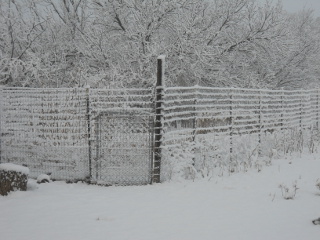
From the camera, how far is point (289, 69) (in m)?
Answer: 22.5

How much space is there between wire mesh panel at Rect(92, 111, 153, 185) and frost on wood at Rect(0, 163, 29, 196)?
4.99 feet

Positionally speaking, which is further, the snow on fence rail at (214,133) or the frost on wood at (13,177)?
the snow on fence rail at (214,133)

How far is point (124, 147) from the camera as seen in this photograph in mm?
7473

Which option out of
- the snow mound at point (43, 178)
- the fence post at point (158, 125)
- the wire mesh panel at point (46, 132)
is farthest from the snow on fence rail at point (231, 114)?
the snow mound at point (43, 178)

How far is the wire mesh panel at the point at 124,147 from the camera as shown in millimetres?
7465

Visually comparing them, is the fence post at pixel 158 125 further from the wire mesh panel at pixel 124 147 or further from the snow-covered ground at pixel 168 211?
the snow-covered ground at pixel 168 211

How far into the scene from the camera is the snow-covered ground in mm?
4781

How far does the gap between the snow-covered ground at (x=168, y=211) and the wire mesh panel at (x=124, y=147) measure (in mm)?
340

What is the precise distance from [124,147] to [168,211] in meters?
2.14

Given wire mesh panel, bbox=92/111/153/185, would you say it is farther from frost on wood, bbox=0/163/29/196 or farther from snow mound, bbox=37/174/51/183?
frost on wood, bbox=0/163/29/196

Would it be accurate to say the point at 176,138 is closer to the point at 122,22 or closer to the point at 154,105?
the point at 154,105

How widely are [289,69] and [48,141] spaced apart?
18.5 m

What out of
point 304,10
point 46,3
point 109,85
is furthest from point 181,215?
point 304,10

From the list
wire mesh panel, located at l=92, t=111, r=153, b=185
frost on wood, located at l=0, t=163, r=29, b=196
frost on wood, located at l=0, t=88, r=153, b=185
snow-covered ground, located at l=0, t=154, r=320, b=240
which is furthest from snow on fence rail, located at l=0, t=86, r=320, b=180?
frost on wood, located at l=0, t=163, r=29, b=196
